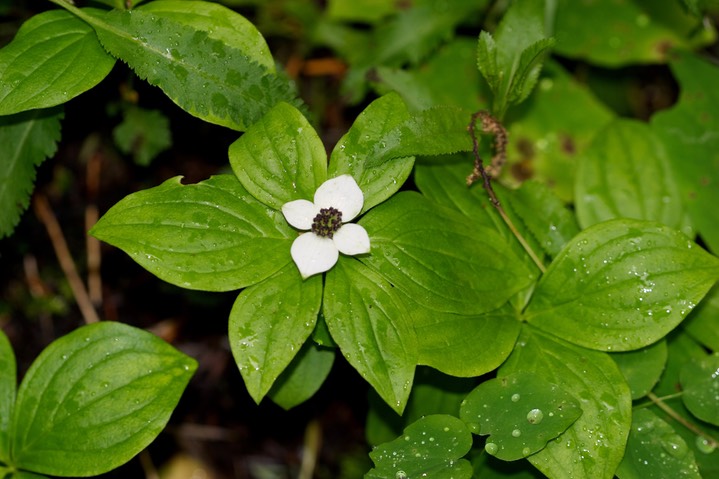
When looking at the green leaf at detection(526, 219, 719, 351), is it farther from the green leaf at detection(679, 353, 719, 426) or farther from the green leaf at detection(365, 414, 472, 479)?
the green leaf at detection(365, 414, 472, 479)

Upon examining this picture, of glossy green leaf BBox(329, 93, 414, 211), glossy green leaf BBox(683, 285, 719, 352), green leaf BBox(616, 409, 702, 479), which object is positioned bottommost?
green leaf BBox(616, 409, 702, 479)

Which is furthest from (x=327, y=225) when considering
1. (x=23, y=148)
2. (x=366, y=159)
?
(x=23, y=148)

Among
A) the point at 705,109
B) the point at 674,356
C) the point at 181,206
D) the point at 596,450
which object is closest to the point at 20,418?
the point at 181,206

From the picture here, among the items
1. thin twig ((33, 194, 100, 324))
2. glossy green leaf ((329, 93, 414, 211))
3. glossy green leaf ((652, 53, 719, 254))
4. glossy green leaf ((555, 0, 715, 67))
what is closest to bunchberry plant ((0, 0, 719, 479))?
glossy green leaf ((329, 93, 414, 211))

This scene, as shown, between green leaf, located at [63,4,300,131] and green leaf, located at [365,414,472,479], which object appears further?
green leaf, located at [63,4,300,131]

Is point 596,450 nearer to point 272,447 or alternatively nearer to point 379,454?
point 379,454

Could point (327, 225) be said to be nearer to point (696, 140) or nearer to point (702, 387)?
point (702, 387)

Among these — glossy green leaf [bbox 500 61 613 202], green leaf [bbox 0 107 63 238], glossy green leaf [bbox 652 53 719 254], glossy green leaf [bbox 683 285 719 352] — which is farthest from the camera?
glossy green leaf [bbox 500 61 613 202]

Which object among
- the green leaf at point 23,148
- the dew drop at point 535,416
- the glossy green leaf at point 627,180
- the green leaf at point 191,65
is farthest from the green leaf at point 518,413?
the green leaf at point 23,148

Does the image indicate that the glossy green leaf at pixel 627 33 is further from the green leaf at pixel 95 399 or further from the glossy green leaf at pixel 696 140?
the green leaf at pixel 95 399
